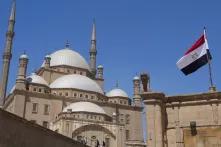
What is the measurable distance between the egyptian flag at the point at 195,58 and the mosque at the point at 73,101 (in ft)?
69.8

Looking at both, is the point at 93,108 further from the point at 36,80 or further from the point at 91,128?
the point at 36,80

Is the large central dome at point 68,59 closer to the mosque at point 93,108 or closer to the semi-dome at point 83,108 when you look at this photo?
the mosque at point 93,108

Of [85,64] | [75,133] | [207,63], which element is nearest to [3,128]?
[207,63]

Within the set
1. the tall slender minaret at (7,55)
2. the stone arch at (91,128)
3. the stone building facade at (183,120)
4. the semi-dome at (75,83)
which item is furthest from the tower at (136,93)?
the stone building facade at (183,120)

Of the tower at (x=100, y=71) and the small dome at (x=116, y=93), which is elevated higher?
the tower at (x=100, y=71)

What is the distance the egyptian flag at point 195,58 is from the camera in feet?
42.5

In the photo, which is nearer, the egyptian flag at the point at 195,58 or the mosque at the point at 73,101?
the egyptian flag at the point at 195,58

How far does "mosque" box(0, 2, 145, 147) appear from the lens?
3653 centimetres

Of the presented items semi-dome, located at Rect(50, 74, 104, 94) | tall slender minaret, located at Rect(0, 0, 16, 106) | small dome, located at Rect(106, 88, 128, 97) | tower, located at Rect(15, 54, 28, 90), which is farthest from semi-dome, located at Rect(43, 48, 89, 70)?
tall slender minaret, located at Rect(0, 0, 16, 106)

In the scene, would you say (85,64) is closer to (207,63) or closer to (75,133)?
(75,133)

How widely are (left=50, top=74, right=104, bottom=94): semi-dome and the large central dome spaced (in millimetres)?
4343

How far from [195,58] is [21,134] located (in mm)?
7536

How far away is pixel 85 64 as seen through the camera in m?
52.0

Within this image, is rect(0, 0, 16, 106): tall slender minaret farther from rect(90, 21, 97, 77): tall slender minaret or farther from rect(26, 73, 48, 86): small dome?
rect(90, 21, 97, 77): tall slender minaret
